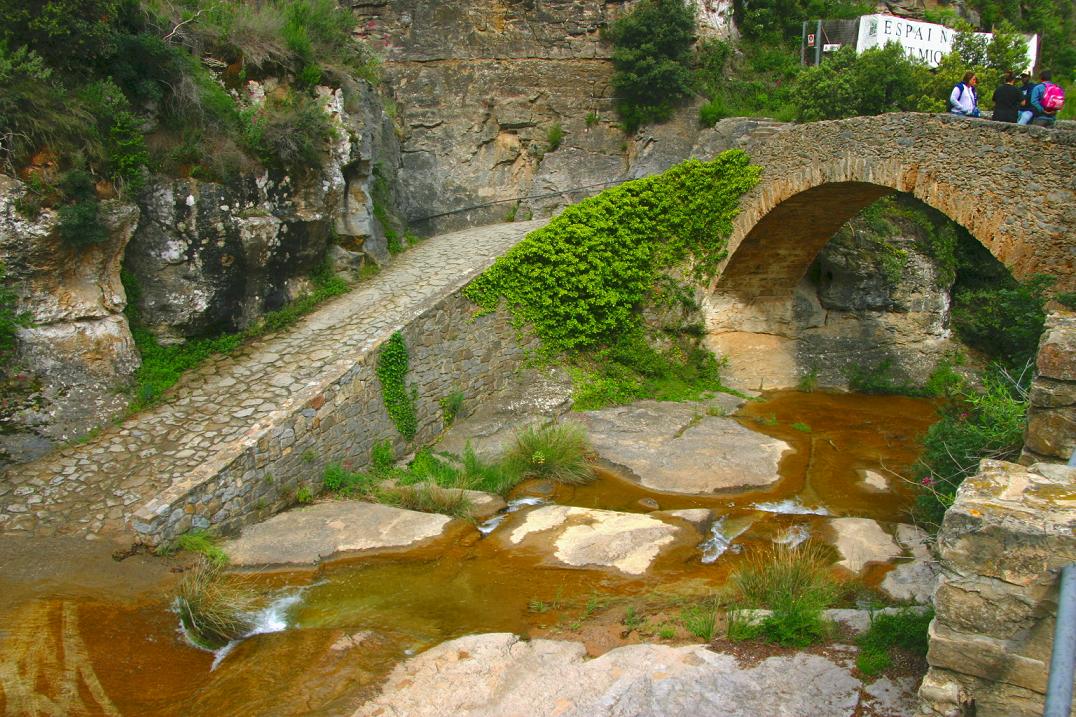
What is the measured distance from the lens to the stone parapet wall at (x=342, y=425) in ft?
23.0

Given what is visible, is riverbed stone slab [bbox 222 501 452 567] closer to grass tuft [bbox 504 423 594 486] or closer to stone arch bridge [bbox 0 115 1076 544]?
stone arch bridge [bbox 0 115 1076 544]

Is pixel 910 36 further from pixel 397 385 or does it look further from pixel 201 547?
pixel 201 547

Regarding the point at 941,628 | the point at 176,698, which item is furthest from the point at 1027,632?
the point at 176,698

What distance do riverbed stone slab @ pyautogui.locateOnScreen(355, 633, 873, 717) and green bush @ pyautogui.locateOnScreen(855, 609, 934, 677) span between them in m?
0.15

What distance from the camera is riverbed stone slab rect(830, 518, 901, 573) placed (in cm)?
692

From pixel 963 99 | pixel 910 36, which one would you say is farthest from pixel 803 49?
pixel 963 99

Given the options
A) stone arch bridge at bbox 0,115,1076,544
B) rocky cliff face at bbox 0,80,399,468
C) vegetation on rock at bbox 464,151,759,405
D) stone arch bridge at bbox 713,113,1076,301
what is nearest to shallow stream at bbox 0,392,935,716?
stone arch bridge at bbox 0,115,1076,544

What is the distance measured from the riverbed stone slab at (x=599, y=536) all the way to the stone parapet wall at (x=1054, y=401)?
307 centimetres

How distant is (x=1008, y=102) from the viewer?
9.38 metres

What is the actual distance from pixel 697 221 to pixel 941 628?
987cm

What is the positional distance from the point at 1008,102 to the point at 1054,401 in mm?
5810

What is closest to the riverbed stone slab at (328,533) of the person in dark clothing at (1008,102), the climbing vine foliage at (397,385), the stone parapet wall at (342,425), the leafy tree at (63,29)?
the stone parapet wall at (342,425)

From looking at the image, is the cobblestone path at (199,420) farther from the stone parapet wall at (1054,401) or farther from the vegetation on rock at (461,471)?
the stone parapet wall at (1054,401)

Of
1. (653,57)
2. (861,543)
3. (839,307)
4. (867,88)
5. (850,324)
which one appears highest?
(653,57)
